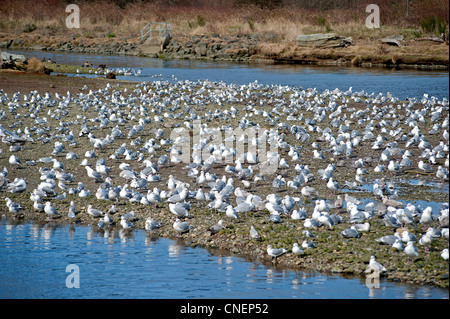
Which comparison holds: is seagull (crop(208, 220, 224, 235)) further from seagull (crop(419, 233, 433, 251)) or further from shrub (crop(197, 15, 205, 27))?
shrub (crop(197, 15, 205, 27))

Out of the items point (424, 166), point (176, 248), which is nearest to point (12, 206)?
point (176, 248)

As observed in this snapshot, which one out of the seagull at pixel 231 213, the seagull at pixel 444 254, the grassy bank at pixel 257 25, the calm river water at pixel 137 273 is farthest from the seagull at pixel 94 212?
the grassy bank at pixel 257 25

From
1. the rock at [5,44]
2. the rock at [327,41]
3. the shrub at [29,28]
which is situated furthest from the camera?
the shrub at [29,28]

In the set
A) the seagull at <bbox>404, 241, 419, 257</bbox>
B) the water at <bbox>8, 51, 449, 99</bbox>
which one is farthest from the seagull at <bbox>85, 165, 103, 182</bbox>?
the water at <bbox>8, 51, 449, 99</bbox>

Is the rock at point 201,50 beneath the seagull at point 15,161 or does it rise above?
above

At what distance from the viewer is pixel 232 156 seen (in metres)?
13.9

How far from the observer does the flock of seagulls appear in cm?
1013

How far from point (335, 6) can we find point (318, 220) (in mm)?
51576

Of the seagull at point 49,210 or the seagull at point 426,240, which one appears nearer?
the seagull at point 426,240

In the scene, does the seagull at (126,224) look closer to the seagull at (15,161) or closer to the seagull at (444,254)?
the seagull at (15,161)

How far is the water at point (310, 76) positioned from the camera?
27.0m

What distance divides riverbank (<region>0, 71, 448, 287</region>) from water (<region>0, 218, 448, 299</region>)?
33 centimetres

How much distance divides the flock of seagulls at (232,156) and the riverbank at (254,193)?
6 centimetres

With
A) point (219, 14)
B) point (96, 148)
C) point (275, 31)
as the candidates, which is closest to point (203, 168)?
point (96, 148)
